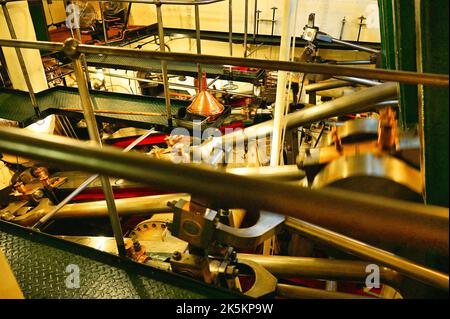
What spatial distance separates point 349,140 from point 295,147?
2582 millimetres

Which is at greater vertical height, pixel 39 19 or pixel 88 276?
pixel 39 19

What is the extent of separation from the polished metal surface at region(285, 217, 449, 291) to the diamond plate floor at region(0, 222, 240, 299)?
1.59 ft

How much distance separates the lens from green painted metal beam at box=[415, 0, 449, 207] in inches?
36.9

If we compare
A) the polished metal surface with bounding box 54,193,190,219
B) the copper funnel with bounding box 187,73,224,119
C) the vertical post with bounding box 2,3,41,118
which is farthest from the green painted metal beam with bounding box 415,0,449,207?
the vertical post with bounding box 2,3,41,118

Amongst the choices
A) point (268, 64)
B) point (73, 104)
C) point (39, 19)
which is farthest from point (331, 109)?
point (39, 19)

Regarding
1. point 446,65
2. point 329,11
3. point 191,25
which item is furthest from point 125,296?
point 191,25

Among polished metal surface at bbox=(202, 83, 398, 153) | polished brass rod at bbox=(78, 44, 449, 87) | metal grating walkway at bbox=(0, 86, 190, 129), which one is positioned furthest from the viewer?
metal grating walkway at bbox=(0, 86, 190, 129)

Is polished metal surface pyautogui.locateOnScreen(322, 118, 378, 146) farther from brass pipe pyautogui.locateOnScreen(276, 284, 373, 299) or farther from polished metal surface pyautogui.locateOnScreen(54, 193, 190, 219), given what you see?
polished metal surface pyautogui.locateOnScreen(54, 193, 190, 219)

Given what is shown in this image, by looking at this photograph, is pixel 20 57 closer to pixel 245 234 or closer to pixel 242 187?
pixel 245 234

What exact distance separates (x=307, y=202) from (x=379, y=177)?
2.28 feet

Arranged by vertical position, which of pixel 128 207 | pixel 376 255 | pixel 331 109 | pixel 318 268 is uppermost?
pixel 331 109

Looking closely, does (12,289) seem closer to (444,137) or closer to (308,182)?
(308,182)

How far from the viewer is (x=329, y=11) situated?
22.2 feet

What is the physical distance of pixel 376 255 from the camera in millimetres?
1387
